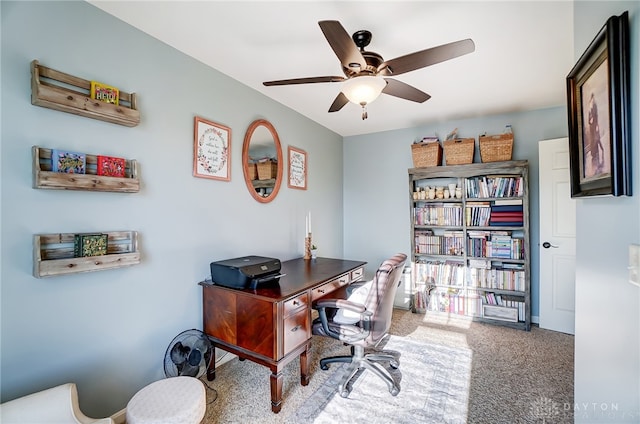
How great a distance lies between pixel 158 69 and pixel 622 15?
2314mm

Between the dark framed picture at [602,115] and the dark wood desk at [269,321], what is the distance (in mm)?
1594

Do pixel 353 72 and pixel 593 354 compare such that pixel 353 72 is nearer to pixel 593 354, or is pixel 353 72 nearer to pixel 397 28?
pixel 397 28

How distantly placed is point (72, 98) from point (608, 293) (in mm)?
2519

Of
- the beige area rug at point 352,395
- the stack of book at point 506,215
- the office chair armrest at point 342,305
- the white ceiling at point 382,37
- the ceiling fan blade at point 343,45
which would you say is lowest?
the beige area rug at point 352,395

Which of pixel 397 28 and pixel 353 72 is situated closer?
pixel 353 72

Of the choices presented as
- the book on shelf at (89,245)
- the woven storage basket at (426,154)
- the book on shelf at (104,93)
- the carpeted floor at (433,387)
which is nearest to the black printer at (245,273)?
the book on shelf at (89,245)

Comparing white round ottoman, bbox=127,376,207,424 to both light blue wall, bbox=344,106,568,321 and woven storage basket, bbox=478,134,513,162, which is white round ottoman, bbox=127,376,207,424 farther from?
woven storage basket, bbox=478,134,513,162

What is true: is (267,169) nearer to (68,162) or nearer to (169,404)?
(68,162)

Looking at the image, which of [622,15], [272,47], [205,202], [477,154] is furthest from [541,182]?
[205,202]

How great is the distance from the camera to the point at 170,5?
158cm

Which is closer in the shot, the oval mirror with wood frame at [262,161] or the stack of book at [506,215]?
the oval mirror with wood frame at [262,161]

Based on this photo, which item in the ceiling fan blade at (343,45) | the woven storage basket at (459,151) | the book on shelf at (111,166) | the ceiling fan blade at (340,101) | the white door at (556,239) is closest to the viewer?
the ceiling fan blade at (343,45)

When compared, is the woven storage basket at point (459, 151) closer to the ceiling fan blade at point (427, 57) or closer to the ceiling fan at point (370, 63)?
the ceiling fan at point (370, 63)

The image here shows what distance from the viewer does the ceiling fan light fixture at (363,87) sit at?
5.31 feet
